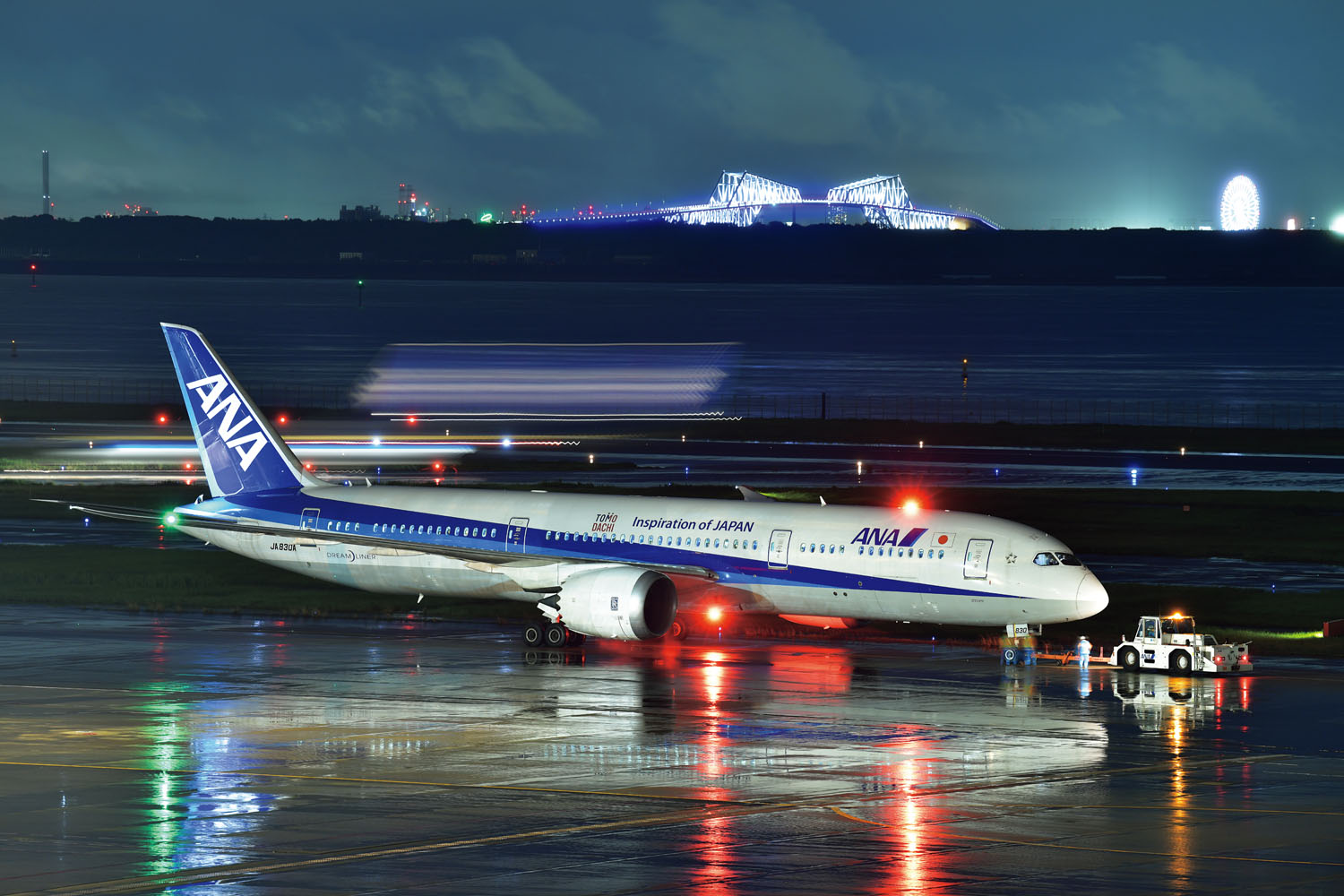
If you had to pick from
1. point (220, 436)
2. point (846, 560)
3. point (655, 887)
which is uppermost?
point (220, 436)

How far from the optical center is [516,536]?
5678 centimetres

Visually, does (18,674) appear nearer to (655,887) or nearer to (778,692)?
(778,692)

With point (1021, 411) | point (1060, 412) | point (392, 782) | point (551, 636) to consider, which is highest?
point (1021, 411)

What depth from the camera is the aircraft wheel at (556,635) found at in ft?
181

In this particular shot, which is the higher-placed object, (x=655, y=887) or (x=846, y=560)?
(x=846, y=560)

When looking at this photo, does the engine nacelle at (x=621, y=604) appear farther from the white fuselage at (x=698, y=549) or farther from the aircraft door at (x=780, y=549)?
the aircraft door at (x=780, y=549)

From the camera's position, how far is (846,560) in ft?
170

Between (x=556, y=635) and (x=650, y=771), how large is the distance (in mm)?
18768

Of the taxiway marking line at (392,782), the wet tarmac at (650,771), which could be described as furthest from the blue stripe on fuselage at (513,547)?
the taxiway marking line at (392,782)

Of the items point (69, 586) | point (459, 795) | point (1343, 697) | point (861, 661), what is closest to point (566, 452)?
point (69, 586)

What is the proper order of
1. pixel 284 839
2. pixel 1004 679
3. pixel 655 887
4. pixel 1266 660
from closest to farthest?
pixel 655 887, pixel 284 839, pixel 1004 679, pixel 1266 660

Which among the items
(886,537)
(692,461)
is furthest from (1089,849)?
(692,461)

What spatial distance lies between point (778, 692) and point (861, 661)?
21.9 feet

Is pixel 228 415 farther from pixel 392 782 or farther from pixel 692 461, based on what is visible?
pixel 692 461
